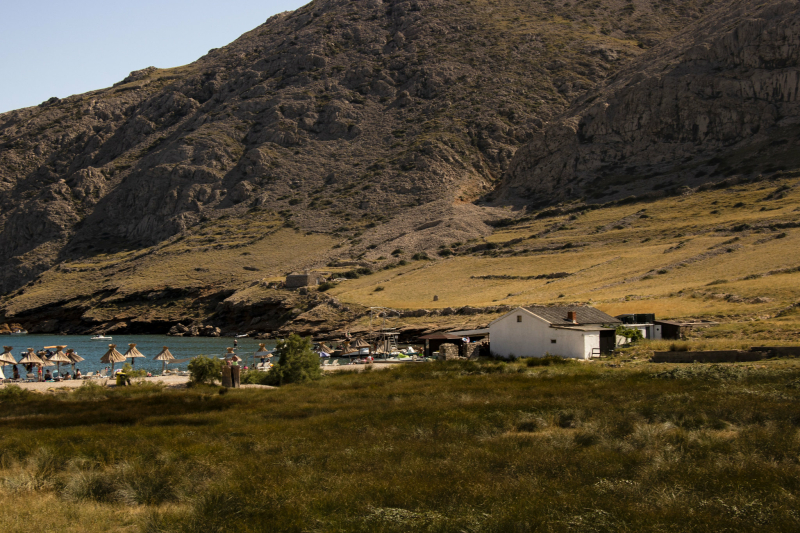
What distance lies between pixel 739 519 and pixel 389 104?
149m

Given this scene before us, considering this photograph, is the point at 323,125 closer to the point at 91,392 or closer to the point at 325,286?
the point at 325,286

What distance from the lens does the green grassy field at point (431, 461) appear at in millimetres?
9992

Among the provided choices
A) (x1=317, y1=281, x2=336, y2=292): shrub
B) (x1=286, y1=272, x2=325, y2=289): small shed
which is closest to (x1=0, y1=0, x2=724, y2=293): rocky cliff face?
(x1=286, y1=272, x2=325, y2=289): small shed

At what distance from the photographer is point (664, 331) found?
43.0 m

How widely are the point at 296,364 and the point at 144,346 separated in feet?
151

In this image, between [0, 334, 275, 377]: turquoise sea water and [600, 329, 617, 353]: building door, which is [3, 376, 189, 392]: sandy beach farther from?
[600, 329, 617, 353]: building door

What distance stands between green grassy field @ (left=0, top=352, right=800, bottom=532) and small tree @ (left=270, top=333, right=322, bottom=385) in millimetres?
8217

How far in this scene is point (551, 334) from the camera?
3738 cm

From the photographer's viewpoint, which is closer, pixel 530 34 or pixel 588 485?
pixel 588 485

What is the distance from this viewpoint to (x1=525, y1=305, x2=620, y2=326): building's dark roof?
3884 centimetres

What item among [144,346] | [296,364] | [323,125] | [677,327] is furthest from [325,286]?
[323,125]

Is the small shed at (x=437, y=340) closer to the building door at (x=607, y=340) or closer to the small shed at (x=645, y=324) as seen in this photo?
the small shed at (x=645, y=324)

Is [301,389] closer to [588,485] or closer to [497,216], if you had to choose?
[588,485]

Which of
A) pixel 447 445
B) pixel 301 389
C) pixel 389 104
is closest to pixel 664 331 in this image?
pixel 301 389
